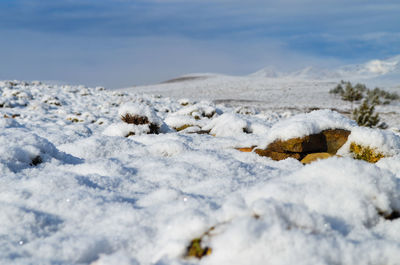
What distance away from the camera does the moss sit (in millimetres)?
4227

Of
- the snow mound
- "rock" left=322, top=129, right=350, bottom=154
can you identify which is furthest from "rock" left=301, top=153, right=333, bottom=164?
the snow mound

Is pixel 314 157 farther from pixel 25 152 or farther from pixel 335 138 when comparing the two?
pixel 25 152

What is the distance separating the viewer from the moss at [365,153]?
4.23 meters

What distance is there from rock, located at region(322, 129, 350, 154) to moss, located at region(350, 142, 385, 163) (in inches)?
14.0

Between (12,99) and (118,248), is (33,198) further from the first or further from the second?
(12,99)

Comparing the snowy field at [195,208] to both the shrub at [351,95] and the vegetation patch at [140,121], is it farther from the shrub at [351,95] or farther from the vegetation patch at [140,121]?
the shrub at [351,95]

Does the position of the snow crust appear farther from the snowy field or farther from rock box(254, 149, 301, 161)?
rock box(254, 149, 301, 161)

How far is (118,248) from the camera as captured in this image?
2.11 meters

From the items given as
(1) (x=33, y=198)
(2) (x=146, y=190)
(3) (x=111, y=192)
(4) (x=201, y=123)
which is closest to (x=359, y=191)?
(2) (x=146, y=190)

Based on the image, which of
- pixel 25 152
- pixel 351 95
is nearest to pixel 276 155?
pixel 25 152

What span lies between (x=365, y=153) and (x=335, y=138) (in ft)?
2.17

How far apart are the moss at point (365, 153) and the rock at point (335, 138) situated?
0.36 m

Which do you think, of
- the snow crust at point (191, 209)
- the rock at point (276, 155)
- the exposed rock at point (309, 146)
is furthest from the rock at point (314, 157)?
the snow crust at point (191, 209)

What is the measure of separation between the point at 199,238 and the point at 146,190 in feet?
4.59
